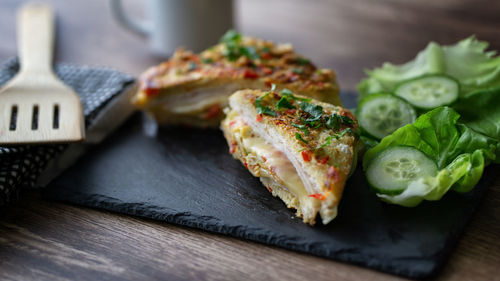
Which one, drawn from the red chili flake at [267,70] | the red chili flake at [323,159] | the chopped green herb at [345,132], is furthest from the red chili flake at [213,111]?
the red chili flake at [323,159]

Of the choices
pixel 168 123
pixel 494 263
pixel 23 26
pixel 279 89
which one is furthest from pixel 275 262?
pixel 23 26

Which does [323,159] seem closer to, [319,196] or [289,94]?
[319,196]

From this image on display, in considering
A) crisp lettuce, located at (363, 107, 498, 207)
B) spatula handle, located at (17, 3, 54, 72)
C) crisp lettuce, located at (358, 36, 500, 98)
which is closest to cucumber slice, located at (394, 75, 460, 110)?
crisp lettuce, located at (358, 36, 500, 98)

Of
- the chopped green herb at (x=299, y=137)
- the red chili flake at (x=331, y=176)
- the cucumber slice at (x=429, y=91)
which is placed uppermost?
the cucumber slice at (x=429, y=91)

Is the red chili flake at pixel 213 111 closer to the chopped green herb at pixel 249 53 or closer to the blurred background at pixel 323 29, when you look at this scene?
the chopped green herb at pixel 249 53

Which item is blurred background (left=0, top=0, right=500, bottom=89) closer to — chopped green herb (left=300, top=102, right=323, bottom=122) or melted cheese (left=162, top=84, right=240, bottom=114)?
melted cheese (left=162, top=84, right=240, bottom=114)

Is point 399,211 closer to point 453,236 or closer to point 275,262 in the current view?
point 453,236
